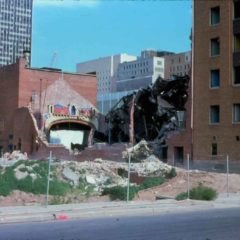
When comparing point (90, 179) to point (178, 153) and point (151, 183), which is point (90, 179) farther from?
point (178, 153)

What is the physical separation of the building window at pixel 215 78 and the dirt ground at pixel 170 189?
76.7ft

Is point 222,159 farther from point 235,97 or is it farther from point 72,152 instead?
point 72,152

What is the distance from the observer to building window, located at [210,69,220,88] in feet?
200

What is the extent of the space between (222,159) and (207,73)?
35.6 feet

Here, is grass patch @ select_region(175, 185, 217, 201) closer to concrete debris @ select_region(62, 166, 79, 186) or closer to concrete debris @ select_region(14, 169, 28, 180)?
concrete debris @ select_region(14, 169, 28, 180)

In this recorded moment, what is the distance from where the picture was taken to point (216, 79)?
61250 millimetres

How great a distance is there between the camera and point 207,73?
61.7m

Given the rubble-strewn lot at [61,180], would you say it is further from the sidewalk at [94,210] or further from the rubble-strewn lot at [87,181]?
the sidewalk at [94,210]

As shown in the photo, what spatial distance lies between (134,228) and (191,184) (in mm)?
19537

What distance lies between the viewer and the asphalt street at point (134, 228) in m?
13.6

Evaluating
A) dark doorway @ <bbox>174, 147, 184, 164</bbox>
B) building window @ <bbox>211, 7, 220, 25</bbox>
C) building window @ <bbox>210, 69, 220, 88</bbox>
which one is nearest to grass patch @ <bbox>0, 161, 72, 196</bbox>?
building window @ <bbox>210, 69, 220, 88</bbox>

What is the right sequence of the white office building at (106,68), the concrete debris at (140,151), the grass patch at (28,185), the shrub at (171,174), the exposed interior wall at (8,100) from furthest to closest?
the white office building at (106,68) → the exposed interior wall at (8,100) → the concrete debris at (140,151) → the shrub at (171,174) → the grass patch at (28,185)

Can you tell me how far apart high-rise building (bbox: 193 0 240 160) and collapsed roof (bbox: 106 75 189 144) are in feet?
22.3

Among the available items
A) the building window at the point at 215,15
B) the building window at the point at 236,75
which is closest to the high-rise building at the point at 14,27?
the building window at the point at 215,15
